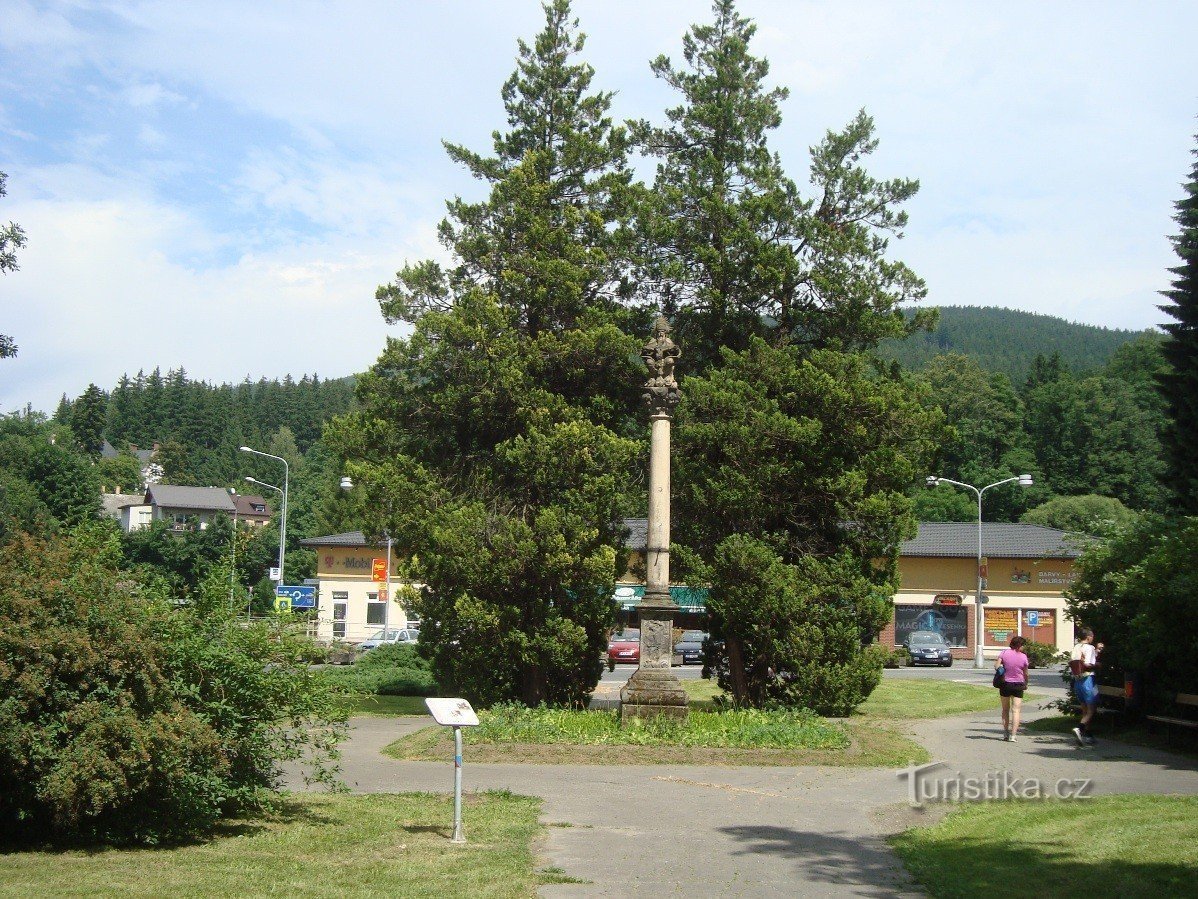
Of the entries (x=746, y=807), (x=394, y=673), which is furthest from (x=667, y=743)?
(x=394, y=673)

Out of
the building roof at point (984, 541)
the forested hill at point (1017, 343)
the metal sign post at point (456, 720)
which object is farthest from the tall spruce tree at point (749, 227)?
the forested hill at point (1017, 343)

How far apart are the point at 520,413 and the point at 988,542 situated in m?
43.1

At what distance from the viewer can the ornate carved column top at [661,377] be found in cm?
1919

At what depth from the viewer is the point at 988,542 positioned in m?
59.0

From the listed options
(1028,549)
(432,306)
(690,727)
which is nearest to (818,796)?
(690,727)

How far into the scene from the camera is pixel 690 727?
1722cm

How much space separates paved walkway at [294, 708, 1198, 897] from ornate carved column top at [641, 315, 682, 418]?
634 cm

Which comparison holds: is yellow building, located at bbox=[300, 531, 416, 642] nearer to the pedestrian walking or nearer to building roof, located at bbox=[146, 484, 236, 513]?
the pedestrian walking

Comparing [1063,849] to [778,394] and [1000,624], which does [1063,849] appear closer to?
[778,394]

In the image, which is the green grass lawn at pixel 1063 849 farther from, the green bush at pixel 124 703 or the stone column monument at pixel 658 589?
the stone column monument at pixel 658 589

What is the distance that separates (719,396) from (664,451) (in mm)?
2501

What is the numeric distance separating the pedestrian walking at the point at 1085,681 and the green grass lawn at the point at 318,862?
369 inches

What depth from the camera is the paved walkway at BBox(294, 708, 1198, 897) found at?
8.67m

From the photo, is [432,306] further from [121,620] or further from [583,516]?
[121,620]
